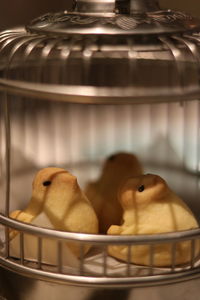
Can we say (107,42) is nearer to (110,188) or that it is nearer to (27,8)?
(110,188)

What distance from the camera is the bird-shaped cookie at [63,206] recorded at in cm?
62

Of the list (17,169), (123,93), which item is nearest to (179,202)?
(123,93)

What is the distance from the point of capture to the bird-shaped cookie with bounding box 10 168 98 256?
2.03 feet

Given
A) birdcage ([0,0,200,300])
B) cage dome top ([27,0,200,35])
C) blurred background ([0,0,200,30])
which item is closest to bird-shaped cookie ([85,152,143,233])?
birdcage ([0,0,200,300])

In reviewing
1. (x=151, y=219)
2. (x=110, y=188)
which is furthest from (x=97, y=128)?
(x=151, y=219)

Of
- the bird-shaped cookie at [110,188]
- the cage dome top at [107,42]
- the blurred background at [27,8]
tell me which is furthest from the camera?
the blurred background at [27,8]

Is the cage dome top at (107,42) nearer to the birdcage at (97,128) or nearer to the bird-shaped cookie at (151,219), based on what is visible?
the birdcage at (97,128)

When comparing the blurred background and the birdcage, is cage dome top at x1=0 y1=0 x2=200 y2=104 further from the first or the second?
the blurred background

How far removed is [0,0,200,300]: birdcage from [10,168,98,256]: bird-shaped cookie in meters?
0.01

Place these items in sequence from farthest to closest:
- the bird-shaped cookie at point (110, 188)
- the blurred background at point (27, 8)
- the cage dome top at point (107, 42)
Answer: the blurred background at point (27, 8), the bird-shaped cookie at point (110, 188), the cage dome top at point (107, 42)

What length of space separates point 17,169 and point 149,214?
279 mm

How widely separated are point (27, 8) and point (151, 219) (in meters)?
0.45

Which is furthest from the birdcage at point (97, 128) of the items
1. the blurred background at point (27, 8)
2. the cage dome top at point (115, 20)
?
the blurred background at point (27, 8)

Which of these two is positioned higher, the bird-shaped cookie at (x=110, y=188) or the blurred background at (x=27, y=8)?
the blurred background at (x=27, y=8)
